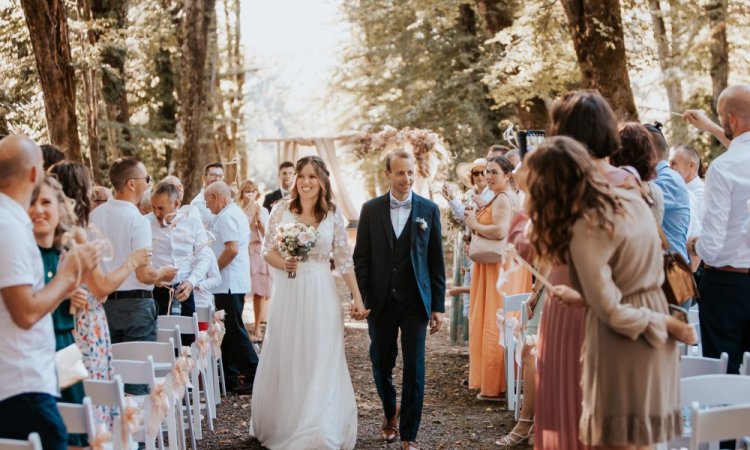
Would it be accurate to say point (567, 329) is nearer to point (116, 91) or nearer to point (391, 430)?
point (391, 430)

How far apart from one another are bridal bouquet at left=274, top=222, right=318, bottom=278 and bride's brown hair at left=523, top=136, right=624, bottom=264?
345 cm

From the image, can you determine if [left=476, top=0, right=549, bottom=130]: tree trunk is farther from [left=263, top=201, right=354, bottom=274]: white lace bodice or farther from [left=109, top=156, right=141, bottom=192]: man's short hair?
[left=109, top=156, right=141, bottom=192]: man's short hair

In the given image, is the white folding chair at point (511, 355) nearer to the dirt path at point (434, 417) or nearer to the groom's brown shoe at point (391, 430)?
the dirt path at point (434, 417)

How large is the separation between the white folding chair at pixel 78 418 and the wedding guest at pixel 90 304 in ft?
2.17

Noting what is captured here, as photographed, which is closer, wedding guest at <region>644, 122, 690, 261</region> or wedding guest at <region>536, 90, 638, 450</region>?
wedding guest at <region>536, 90, 638, 450</region>

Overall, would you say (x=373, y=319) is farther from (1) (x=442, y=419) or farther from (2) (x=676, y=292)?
(2) (x=676, y=292)

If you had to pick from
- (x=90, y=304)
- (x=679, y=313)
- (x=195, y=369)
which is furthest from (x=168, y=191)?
(x=679, y=313)

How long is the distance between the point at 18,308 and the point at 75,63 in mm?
10530

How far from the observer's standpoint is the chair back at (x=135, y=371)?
534 centimetres

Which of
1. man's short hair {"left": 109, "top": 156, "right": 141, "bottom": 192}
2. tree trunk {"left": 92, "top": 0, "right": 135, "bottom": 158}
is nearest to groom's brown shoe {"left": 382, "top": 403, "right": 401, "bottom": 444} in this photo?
man's short hair {"left": 109, "top": 156, "right": 141, "bottom": 192}

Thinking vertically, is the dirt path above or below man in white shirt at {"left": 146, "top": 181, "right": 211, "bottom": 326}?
below

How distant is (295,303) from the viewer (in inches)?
280

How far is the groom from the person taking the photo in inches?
275

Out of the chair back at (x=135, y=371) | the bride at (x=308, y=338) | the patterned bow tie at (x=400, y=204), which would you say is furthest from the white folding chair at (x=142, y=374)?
the patterned bow tie at (x=400, y=204)
